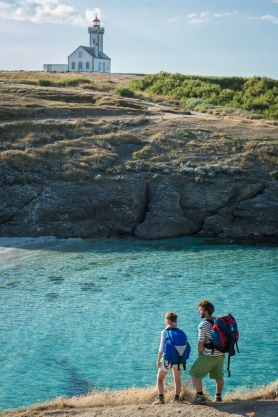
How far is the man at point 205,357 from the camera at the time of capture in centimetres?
1448

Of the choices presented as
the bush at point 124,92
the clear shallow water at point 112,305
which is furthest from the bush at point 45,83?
the clear shallow water at point 112,305

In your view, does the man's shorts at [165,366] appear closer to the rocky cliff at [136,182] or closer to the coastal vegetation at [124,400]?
the coastal vegetation at [124,400]

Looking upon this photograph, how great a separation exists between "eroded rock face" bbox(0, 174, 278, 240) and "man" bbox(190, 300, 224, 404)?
93.6ft

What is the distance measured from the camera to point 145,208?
45.9m

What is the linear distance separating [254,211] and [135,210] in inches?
320

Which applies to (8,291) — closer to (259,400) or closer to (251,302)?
(251,302)

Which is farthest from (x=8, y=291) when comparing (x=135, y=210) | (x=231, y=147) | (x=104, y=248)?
(x=231, y=147)

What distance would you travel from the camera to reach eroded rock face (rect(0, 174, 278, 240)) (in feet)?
144

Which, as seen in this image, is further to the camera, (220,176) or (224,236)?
(220,176)

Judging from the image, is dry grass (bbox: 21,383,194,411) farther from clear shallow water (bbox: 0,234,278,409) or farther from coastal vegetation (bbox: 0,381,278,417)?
clear shallow water (bbox: 0,234,278,409)

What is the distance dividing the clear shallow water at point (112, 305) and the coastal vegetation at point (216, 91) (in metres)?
40.9

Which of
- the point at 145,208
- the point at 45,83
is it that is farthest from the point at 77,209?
the point at 45,83

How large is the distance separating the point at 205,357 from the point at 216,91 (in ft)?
259

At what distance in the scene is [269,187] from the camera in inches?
1831
